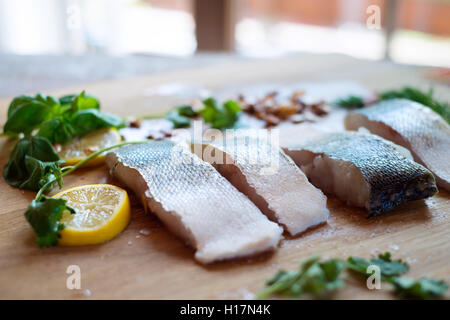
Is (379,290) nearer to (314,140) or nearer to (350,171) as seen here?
(350,171)

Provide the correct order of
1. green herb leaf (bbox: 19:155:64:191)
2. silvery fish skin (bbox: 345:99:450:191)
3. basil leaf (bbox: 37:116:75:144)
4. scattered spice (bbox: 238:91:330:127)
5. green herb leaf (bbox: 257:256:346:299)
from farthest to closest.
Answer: scattered spice (bbox: 238:91:330:127), basil leaf (bbox: 37:116:75:144), silvery fish skin (bbox: 345:99:450:191), green herb leaf (bbox: 19:155:64:191), green herb leaf (bbox: 257:256:346:299)

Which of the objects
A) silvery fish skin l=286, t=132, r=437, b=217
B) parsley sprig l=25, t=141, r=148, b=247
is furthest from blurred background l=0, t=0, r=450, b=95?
parsley sprig l=25, t=141, r=148, b=247

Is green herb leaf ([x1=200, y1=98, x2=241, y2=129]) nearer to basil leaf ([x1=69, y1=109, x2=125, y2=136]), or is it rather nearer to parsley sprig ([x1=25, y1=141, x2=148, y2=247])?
basil leaf ([x1=69, y1=109, x2=125, y2=136])

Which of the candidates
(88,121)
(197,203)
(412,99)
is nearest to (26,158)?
(88,121)

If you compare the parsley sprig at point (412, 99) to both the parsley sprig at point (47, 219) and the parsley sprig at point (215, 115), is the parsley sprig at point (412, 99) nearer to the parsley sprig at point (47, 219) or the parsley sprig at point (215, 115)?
the parsley sprig at point (215, 115)

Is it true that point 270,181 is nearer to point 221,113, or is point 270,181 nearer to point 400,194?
point 400,194
